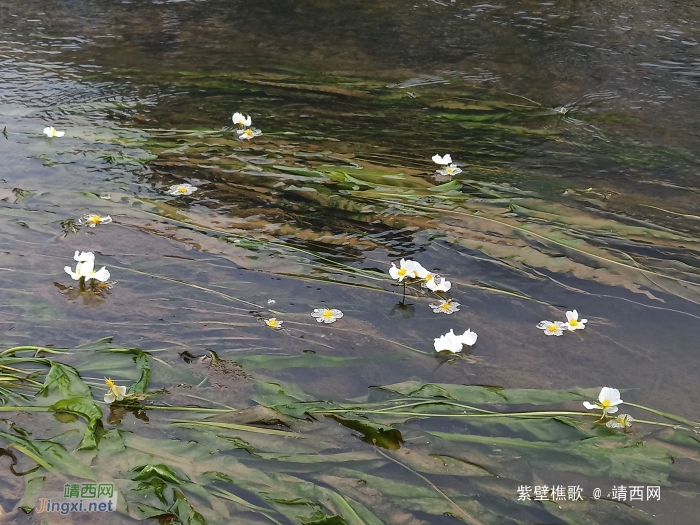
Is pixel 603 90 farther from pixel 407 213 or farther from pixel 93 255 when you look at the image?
pixel 93 255

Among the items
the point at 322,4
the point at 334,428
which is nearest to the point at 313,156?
the point at 334,428

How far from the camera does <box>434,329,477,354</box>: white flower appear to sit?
2014mm

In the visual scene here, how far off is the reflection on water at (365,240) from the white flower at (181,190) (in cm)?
3

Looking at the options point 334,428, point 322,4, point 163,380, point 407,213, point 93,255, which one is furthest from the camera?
point 322,4

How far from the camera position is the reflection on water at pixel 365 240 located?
5.65 feet

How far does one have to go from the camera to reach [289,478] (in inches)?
65.2

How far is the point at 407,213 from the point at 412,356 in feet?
3.29

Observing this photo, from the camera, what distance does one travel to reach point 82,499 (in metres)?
1.59

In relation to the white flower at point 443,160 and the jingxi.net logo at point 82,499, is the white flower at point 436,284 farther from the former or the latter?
the jingxi.net logo at point 82,499

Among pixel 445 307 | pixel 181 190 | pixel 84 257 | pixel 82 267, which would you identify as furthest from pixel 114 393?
pixel 181 190

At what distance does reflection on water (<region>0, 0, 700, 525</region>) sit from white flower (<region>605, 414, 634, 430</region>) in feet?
0.29

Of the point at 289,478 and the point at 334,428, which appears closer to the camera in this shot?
the point at 289,478

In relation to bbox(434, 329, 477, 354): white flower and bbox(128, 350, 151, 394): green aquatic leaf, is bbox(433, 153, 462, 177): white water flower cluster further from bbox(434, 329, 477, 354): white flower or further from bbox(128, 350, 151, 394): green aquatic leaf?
bbox(128, 350, 151, 394): green aquatic leaf

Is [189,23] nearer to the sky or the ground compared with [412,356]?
nearer to the sky
